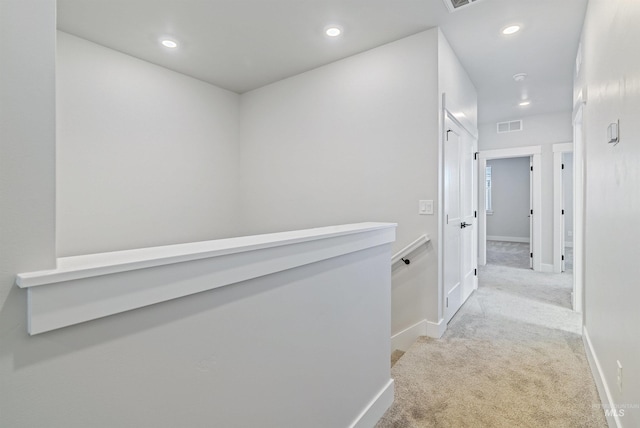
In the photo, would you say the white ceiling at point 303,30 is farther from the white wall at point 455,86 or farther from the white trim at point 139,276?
the white trim at point 139,276

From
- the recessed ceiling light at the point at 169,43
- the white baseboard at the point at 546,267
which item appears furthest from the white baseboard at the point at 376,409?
the white baseboard at the point at 546,267

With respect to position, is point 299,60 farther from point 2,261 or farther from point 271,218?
point 2,261

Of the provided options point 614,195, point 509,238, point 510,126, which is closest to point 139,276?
point 614,195

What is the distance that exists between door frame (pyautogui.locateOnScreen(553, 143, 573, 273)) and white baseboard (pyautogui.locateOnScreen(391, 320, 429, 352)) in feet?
12.4

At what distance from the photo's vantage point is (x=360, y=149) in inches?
125

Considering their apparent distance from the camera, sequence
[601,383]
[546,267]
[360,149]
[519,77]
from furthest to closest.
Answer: [546,267]
[519,77]
[360,149]
[601,383]

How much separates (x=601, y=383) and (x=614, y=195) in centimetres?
117

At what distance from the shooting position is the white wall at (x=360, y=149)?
2795 millimetres

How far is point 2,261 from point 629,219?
214 centimetres

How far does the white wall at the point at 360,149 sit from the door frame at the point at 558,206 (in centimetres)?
376

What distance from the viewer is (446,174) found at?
2.87 m

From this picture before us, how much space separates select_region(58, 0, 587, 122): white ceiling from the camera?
2428mm

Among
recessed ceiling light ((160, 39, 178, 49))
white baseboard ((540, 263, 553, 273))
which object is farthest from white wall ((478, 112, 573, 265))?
recessed ceiling light ((160, 39, 178, 49))

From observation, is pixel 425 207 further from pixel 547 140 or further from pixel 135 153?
pixel 547 140
